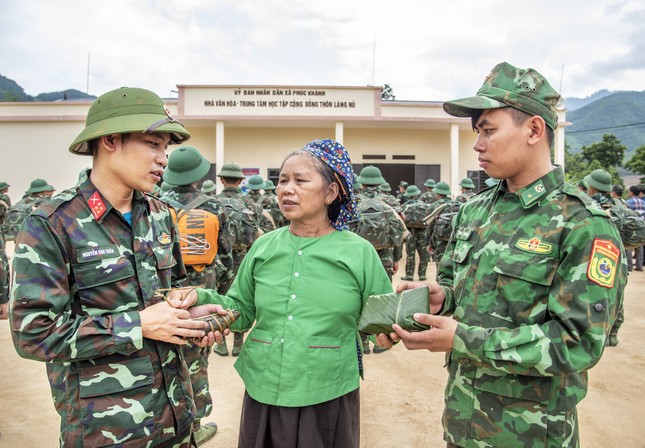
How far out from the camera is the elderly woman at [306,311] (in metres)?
1.89

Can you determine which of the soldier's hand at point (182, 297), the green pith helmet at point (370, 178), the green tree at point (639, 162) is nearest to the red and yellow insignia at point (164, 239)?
the soldier's hand at point (182, 297)

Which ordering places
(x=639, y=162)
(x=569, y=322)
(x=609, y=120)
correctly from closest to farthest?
(x=569, y=322)
(x=639, y=162)
(x=609, y=120)

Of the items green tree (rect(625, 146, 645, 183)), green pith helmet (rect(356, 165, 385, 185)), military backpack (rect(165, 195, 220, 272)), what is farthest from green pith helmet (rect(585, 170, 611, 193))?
green tree (rect(625, 146, 645, 183))

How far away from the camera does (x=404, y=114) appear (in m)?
17.6

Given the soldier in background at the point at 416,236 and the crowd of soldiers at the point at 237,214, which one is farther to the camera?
the soldier in background at the point at 416,236

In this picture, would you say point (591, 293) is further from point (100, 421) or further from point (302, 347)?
point (100, 421)

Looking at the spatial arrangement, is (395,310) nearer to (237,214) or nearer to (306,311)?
(306,311)

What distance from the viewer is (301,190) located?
204 cm

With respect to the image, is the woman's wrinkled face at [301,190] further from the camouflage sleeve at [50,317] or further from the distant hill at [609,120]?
the distant hill at [609,120]

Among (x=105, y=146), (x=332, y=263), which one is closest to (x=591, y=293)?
(x=332, y=263)

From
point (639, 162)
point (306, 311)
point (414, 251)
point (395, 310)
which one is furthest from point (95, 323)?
point (639, 162)

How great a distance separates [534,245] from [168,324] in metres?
1.50

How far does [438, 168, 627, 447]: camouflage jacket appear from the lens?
60.7 inches

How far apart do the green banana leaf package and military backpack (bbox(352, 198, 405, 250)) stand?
4845 millimetres
